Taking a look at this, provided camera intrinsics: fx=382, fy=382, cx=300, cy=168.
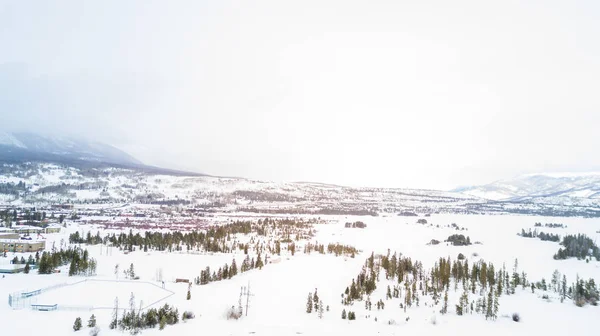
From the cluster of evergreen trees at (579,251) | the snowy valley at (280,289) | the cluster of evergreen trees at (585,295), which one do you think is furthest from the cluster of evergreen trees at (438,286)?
the cluster of evergreen trees at (579,251)

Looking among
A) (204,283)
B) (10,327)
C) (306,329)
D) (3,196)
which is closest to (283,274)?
(204,283)

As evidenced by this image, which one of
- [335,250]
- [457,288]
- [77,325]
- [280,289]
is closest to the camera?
[77,325]

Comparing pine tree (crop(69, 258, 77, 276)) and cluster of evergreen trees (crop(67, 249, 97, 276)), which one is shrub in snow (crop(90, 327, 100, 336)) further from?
cluster of evergreen trees (crop(67, 249, 97, 276))

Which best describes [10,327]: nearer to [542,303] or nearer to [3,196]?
[542,303]

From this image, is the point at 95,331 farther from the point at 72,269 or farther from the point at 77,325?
the point at 72,269

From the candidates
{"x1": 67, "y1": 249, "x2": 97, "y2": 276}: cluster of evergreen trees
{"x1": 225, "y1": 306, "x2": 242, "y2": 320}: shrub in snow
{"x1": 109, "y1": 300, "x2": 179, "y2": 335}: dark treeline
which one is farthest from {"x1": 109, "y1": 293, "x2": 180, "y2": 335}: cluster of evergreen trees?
Result: {"x1": 67, "y1": 249, "x2": 97, "y2": 276}: cluster of evergreen trees

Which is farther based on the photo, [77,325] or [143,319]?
[143,319]

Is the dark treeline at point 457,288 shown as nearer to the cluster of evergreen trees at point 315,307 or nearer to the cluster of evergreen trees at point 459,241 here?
the cluster of evergreen trees at point 315,307

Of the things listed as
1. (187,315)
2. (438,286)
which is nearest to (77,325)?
(187,315)
